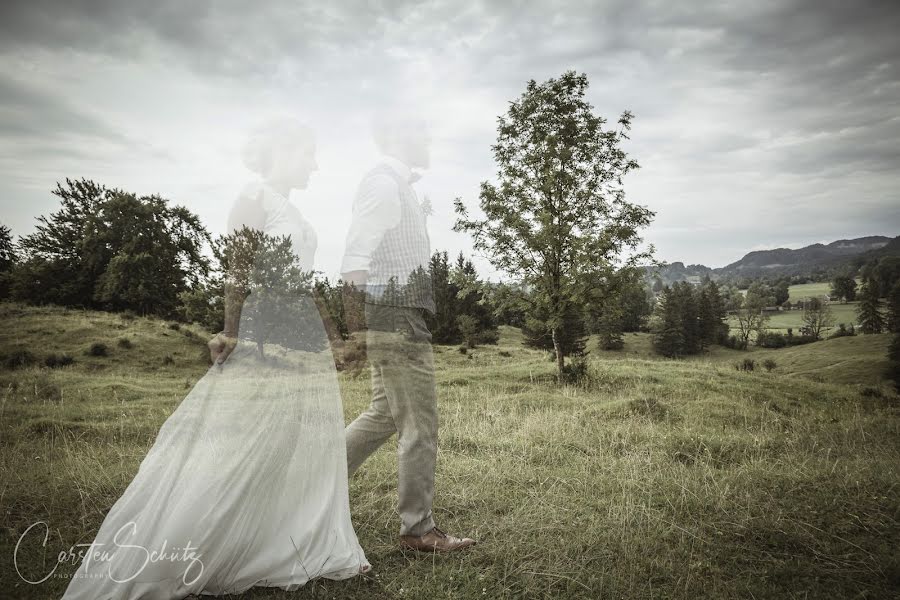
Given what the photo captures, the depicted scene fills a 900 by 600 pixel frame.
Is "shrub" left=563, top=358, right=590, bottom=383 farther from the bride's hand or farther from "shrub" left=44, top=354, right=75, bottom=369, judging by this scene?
"shrub" left=44, top=354, right=75, bottom=369

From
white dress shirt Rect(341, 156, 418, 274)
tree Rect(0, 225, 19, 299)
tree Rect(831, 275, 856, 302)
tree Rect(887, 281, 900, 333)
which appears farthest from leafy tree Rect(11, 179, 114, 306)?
tree Rect(831, 275, 856, 302)

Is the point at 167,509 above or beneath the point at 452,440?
above

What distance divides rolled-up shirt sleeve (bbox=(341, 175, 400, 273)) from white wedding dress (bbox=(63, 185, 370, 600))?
1.45ft

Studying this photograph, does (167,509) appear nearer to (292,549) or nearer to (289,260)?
(292,549)

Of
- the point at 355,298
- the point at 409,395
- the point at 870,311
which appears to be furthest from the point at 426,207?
the point at 870,311

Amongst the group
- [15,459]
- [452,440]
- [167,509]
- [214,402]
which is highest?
[214,402]

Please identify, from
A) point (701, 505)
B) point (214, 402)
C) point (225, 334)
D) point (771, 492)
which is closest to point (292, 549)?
point (214, 402)

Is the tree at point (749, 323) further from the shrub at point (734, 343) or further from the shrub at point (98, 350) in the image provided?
the shrub at point (98, 350)

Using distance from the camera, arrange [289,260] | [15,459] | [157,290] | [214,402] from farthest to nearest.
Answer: [157,290], [15,459], [289,260], [214,402]

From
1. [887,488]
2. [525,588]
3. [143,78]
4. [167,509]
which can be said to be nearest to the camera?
[167,509]

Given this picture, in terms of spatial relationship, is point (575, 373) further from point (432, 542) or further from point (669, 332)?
point (669, 332)

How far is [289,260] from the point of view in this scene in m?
2.95

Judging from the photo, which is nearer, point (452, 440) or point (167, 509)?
point (167, 509)

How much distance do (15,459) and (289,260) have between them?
4.07m
